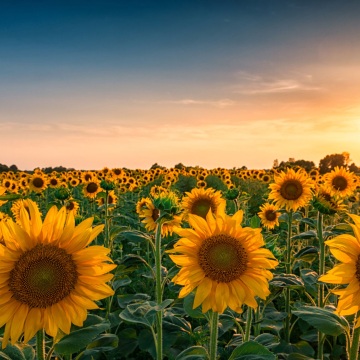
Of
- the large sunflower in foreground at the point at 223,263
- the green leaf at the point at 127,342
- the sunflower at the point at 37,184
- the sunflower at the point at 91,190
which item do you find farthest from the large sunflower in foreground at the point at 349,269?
the sunflower at the point at 37,184

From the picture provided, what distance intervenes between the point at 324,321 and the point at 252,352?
47 cm

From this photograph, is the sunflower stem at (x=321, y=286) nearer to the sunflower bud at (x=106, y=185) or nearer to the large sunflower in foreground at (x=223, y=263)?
the large sunflower in foreground at (x=223, y=263)

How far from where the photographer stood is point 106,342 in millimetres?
3018

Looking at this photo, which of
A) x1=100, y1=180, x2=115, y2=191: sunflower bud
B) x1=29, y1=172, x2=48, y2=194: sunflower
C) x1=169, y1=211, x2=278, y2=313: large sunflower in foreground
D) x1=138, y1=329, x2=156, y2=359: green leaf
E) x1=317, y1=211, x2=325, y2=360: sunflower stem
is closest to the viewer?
x1=169, y1=211, x2=278, y2=313: large sunflower in foreground

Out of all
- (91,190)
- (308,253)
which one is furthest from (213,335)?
(91,190)


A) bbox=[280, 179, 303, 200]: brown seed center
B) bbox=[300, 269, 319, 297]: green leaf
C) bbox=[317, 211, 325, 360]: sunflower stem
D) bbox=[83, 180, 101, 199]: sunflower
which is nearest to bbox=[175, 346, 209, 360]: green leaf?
bbox=[300, 269, 319, 297]: green leaf

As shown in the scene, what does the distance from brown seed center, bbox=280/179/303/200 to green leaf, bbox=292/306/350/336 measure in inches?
168

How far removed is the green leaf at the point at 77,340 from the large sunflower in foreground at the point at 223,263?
0.60 m

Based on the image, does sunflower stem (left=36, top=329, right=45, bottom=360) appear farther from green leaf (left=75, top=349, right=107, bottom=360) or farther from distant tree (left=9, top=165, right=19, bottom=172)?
distant tree (left=9, top=165, right=19, bottom=172)

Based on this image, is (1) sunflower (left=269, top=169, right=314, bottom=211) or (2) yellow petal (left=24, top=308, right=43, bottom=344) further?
(1) sunflower (left=269, top=169, right=314, bottom=211)

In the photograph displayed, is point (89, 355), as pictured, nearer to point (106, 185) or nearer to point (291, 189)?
point (106, 185)

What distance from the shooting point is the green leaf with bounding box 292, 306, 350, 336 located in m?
2.63

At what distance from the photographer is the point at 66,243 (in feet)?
7.58

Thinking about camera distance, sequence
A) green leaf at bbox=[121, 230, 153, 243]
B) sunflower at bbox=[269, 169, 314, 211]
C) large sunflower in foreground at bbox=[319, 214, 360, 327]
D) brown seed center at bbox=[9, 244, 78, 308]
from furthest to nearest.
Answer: sunflower at bbox=[269, 169, 314, 211], green leaf at bbox=[121, 230, 153, 243], large sunflower in foreground at bbox=[319, 214, 360, 327], brown seed center at bbox=[9, 244, 78, 308]
